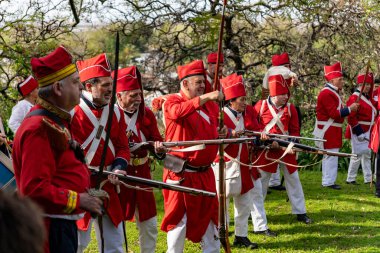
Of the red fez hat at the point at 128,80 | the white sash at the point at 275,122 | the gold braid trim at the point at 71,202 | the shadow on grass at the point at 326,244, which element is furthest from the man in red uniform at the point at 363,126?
the gold braid trim at the point at 71,202

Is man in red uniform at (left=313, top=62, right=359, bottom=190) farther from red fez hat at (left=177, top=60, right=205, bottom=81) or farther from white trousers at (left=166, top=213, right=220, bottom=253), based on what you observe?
white trousers at (left=166, top=213, right=220, bottom=253)

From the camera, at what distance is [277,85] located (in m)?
8.84

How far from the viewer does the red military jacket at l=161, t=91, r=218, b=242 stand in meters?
6.16

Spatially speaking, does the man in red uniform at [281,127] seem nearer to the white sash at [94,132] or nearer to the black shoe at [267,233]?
the black shoe at [267,233]

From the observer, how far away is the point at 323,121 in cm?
1136

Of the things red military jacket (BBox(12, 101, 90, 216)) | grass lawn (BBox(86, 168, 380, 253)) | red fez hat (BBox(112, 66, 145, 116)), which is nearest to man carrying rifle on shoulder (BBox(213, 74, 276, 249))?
grass lawn (BBox(86, 168, 380, 253))

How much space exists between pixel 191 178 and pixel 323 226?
3.24m

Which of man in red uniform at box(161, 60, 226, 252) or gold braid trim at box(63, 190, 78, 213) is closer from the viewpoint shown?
gold braid trim at box(63, 190, 78, 213)

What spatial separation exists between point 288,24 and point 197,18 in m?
2.42

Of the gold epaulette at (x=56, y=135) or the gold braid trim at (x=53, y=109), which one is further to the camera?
the gold braid trim at (x=53, y=109)

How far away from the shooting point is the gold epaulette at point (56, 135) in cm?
379

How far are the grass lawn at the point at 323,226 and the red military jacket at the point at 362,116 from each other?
4.01ft

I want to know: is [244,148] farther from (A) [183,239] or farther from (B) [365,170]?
(B) [365,170]

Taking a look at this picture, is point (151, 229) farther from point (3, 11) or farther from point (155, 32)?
point (155, 32)
